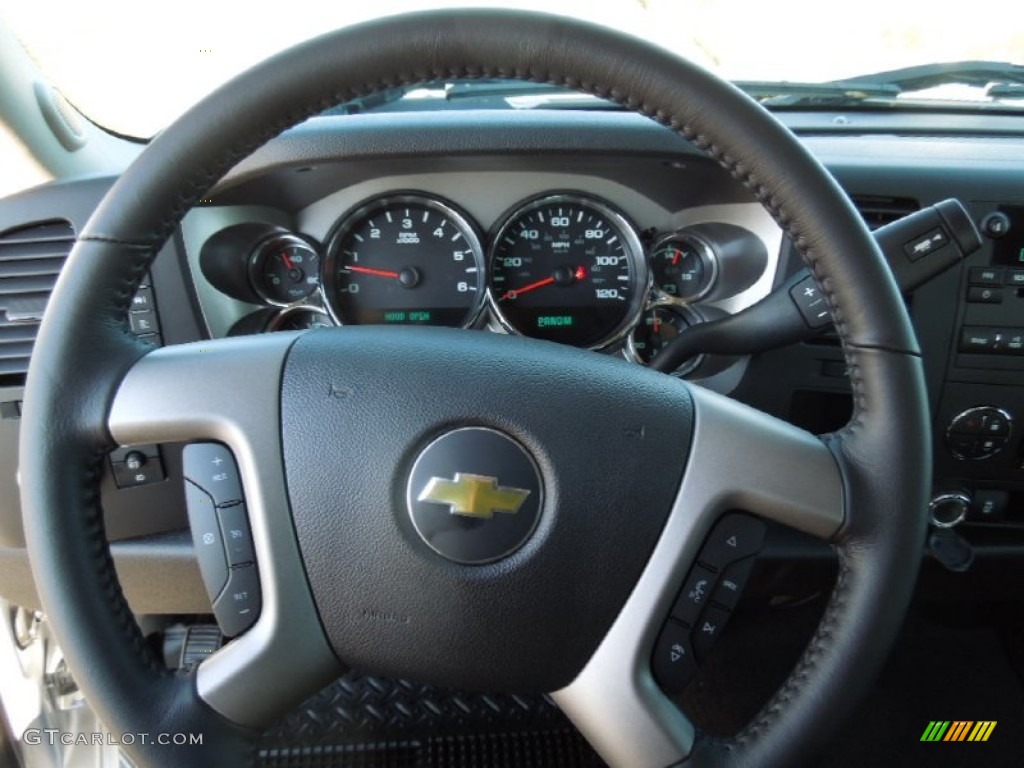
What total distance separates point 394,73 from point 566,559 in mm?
530

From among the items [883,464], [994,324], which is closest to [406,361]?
[883,464]

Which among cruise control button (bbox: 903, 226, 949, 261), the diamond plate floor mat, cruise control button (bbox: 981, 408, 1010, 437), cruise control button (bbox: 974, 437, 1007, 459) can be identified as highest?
cruise control button (bbox: 903, 226, 949, 261)

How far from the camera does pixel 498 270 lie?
5.83ft

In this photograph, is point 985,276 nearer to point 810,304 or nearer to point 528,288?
point 810,304

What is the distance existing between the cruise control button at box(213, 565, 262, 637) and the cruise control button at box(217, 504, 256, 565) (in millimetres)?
11

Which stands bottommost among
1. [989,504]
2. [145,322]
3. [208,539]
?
[989,504]

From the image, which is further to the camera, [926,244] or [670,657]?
[926,244]

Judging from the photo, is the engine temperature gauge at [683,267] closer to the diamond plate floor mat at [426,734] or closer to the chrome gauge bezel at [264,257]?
the chrome gauge bezel at [264,257]

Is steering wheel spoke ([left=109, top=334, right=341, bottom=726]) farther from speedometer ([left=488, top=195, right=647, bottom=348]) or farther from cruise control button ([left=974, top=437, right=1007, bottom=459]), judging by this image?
cruise control button ([left=974, top=437, right=1007, bottom=459])

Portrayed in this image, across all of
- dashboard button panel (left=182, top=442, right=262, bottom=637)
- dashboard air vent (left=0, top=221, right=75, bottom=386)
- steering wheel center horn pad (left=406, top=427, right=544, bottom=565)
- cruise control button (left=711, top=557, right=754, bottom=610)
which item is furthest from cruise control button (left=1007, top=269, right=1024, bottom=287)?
dashboard air vent (left=0, top=221, right=75, bottom=386)

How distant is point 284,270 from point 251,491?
908 mm

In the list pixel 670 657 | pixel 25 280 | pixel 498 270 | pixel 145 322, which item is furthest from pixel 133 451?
pixel 670 657

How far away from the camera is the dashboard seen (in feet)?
4.95

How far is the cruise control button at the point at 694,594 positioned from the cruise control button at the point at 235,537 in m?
0.46
